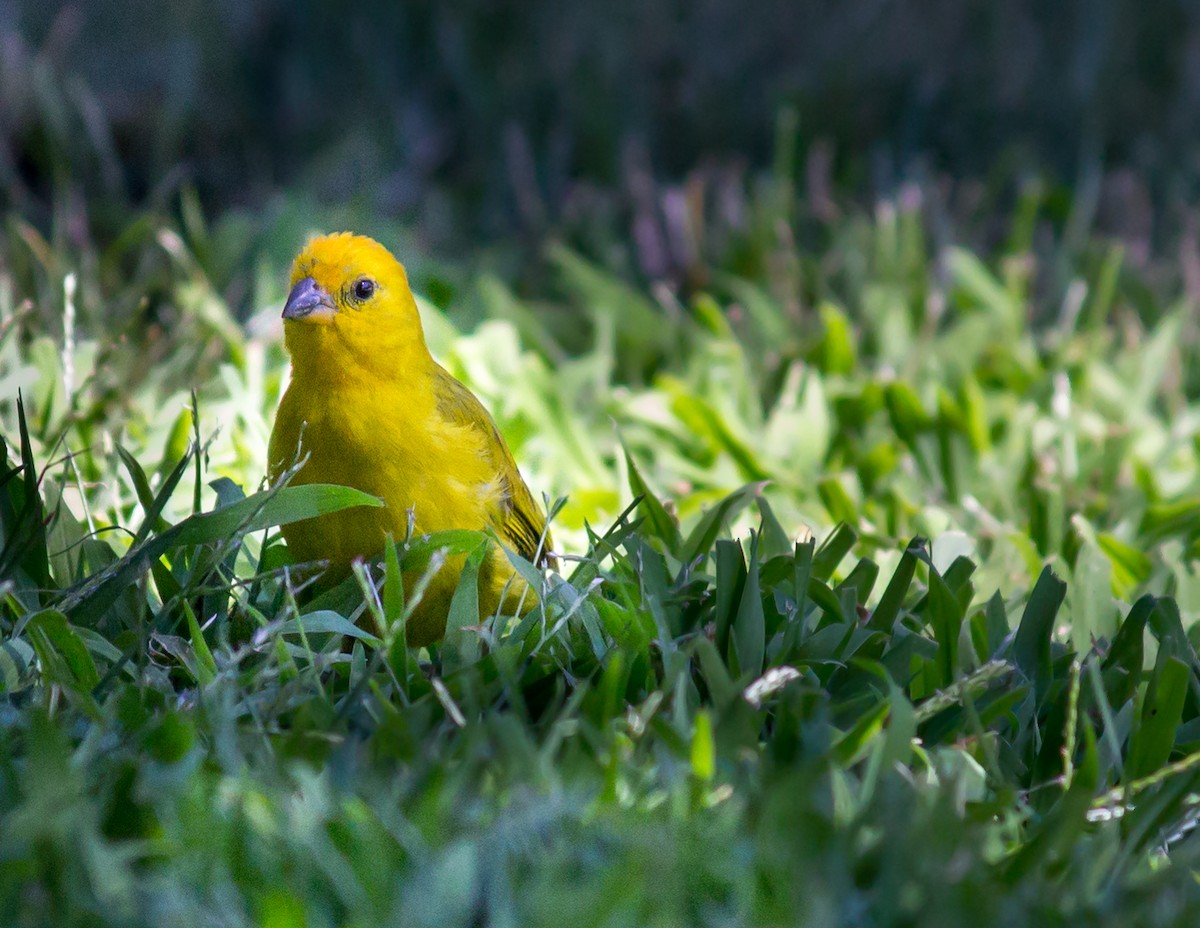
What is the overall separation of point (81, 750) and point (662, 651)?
0.90 meters

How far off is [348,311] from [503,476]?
46 cm

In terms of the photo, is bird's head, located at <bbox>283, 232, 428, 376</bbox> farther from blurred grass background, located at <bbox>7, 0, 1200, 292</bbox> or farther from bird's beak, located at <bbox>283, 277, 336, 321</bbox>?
blurred grass background, located at <bbox>7, 0, 1200, 292</bbox>

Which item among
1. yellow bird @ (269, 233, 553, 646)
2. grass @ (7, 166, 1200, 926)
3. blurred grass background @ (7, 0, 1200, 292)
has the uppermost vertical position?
blurred grass background @ (7, 0, 1200, 292)

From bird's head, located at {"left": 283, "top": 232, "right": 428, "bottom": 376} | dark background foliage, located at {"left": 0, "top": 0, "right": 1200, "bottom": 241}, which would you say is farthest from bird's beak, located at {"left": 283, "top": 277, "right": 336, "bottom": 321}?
dark background foliage, located at {"left": 0, "top": 0, "right": 1200, "bottom": 241}

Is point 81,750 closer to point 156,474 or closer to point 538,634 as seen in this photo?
point 538,634

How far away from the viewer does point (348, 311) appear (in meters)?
2.65

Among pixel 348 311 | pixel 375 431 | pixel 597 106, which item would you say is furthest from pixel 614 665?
pixel 597 106

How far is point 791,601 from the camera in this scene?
2.61 m

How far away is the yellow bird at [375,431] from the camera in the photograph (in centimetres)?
254

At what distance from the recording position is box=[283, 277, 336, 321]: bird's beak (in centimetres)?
260

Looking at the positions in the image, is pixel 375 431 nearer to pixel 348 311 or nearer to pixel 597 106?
pixel 348 311

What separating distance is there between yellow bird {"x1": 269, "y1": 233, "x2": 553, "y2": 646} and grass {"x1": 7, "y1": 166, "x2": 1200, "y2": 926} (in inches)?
3.6

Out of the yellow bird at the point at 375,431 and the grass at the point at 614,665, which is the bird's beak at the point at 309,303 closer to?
the yellow bird at the point at 375,431

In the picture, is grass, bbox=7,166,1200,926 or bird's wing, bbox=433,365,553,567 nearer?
grass, bbox=7,166,1200,926
